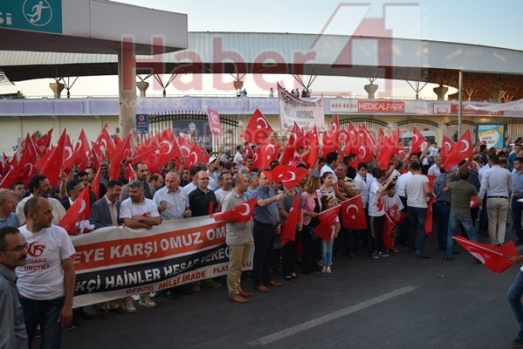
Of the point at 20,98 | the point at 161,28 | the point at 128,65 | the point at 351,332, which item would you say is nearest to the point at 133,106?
the point at 128,65

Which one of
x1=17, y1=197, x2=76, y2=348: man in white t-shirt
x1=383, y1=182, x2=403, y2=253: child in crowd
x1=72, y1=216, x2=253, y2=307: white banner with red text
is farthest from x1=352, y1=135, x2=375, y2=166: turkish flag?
x1=17, y1=197, x2=76, y2=348: man in white t-shirt

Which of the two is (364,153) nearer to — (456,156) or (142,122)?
(456,156)

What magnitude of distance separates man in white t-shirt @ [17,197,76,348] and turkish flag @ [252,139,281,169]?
6.36 m

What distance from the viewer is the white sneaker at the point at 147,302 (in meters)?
6.24

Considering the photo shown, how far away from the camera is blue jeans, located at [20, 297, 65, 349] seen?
3.83 meters

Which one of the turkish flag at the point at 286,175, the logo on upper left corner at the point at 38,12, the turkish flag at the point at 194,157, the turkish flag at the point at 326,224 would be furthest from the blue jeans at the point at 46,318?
the logo on upper left corner at the point at 38,12

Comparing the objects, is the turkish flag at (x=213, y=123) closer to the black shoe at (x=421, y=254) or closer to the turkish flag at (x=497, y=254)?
the black shoe at (x=421, y=254)

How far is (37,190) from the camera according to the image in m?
5.80

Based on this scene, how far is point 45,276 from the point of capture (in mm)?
3836

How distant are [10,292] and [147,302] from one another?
3.53m

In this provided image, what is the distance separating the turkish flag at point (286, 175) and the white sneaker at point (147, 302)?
233cm

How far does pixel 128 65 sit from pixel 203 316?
1222cm

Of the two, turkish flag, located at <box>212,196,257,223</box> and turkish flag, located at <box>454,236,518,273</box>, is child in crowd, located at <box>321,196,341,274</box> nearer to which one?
turkish flag, located at <box>212,196,257,223</box>

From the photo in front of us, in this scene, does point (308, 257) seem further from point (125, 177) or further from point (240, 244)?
point (125, 177)
